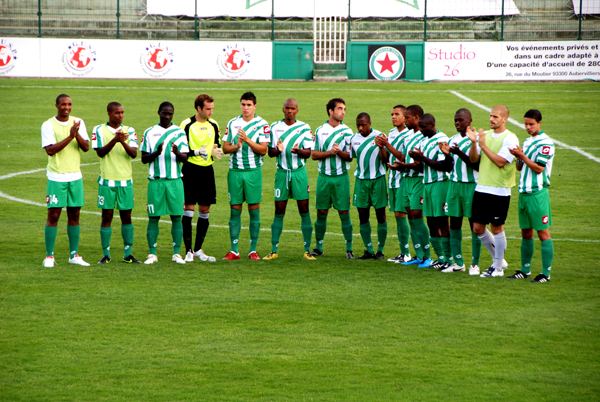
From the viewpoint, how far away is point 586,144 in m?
19.6

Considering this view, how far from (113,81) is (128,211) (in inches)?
861

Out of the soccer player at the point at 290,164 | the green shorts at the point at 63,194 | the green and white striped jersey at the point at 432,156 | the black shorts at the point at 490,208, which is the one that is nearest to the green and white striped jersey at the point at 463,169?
the green and white striped jersey at the point at 432,156

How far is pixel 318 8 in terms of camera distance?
34.2 metres

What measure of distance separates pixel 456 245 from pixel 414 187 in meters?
0.99

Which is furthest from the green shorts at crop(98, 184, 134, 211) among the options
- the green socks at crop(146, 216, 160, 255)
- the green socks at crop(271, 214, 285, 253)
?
the green socks at crop(271, 214, 285, 253)

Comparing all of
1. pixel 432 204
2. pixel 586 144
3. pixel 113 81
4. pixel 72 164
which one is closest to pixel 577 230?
pixel 432 204

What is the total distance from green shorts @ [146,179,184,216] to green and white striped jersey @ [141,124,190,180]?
9 centimetres

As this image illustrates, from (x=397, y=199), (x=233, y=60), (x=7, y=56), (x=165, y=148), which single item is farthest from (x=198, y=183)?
(x=7, y=56)

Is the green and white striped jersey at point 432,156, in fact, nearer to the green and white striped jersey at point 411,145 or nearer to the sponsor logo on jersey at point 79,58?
the green and white striped jersey at point 411,145

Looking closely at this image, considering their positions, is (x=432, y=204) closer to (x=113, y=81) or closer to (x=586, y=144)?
(x=586, y=144)

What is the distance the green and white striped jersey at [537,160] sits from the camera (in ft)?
26.3

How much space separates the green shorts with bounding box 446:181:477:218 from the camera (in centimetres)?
859

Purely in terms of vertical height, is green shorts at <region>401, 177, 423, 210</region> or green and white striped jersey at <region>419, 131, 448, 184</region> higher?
green and white striped jersey at <region>419, 131, 448, 184</region>

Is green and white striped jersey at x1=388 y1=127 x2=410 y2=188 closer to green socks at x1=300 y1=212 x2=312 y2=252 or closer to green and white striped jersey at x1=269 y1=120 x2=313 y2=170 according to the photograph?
green and white striped jersey at x1=269 y1=120 x2=313 y2=170
